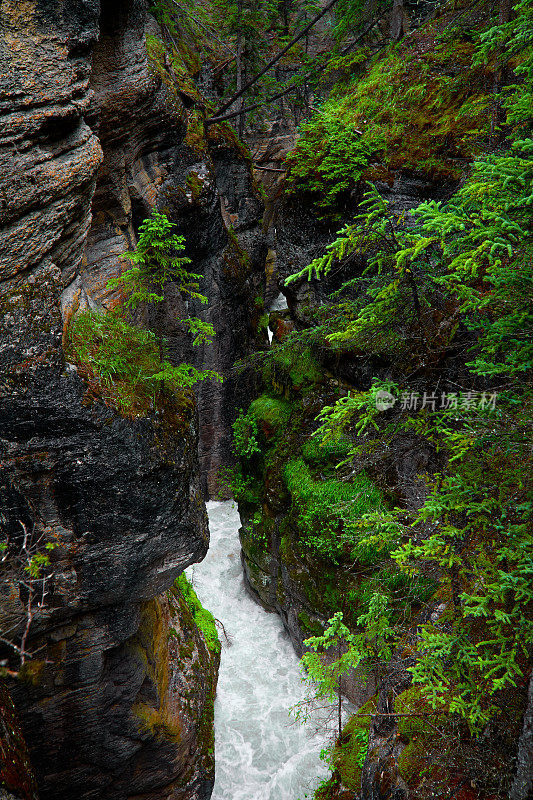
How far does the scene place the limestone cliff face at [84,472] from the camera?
5566mm

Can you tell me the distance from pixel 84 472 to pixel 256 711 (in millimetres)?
9239

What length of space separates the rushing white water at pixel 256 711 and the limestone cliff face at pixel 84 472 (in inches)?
52.9

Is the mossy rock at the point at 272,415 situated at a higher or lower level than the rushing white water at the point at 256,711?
higher

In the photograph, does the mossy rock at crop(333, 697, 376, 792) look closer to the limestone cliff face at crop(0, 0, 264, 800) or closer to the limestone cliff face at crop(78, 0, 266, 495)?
the limestone cliff face at crop(0, 0, 264, 800)

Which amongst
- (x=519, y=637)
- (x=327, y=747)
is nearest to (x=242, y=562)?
(x=327, y=747)

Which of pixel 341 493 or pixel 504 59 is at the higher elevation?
pixel 504 59

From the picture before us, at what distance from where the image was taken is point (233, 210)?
17.4 meters

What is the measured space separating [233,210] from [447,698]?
17.1 meters

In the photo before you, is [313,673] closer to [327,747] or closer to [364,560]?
[364,560]

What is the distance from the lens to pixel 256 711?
11281mm

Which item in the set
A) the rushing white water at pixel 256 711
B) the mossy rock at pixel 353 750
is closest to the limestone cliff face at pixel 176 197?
the rushing white water at pixel 256 711

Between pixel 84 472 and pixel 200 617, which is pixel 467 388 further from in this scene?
pixel 200 617

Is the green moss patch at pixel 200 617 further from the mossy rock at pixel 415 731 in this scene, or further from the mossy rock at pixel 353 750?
the mossy rock at pixel 415 731

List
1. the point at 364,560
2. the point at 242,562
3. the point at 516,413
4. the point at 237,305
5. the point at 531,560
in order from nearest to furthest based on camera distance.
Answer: the point at 531,560 → the point at 516,413 → the point at 364,560 → the point at 242,562 → the point at 237,305
